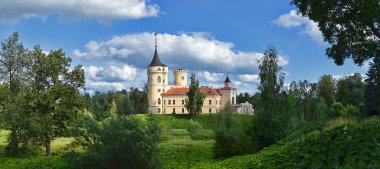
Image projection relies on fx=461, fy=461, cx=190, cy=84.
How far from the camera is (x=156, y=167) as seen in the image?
Result: 1800 cm

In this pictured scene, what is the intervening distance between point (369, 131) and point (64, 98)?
21.7 m

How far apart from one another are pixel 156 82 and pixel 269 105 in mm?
74226

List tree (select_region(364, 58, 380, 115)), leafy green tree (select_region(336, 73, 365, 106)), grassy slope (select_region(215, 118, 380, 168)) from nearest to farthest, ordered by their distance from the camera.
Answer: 1. grassy slope (select_region(215, 118, 380, 168))
2. tree (select_region(364, 58, 380, 115))
3. leafy green tree (select_region(336, 73, 365, 106))

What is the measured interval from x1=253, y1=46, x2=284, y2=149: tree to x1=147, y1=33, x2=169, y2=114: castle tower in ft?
214

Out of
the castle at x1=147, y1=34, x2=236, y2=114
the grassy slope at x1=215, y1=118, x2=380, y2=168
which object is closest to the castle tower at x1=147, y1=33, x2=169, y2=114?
the castle at x1=147, y1=34, x2=236, y2=114

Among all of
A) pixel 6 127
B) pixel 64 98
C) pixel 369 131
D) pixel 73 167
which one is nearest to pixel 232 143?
pixel 73 167

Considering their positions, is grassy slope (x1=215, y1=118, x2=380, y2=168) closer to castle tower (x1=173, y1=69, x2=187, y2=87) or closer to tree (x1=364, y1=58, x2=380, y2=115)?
tree (x1=364, y1=58, x2=380, y2=115)

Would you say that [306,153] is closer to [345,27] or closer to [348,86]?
[345,27]

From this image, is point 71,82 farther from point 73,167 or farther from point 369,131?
point 369,131

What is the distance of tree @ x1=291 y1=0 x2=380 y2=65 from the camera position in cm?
1477

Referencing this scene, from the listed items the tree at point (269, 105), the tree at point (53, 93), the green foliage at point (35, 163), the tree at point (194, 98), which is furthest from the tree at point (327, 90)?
the green foliage at point (35, 163)

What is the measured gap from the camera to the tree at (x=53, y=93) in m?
30.2

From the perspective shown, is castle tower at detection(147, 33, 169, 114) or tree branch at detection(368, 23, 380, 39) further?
castle tower at detection(147, 33, 169, 114)

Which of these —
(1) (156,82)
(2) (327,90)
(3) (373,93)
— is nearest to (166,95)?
(1) (156,82)
